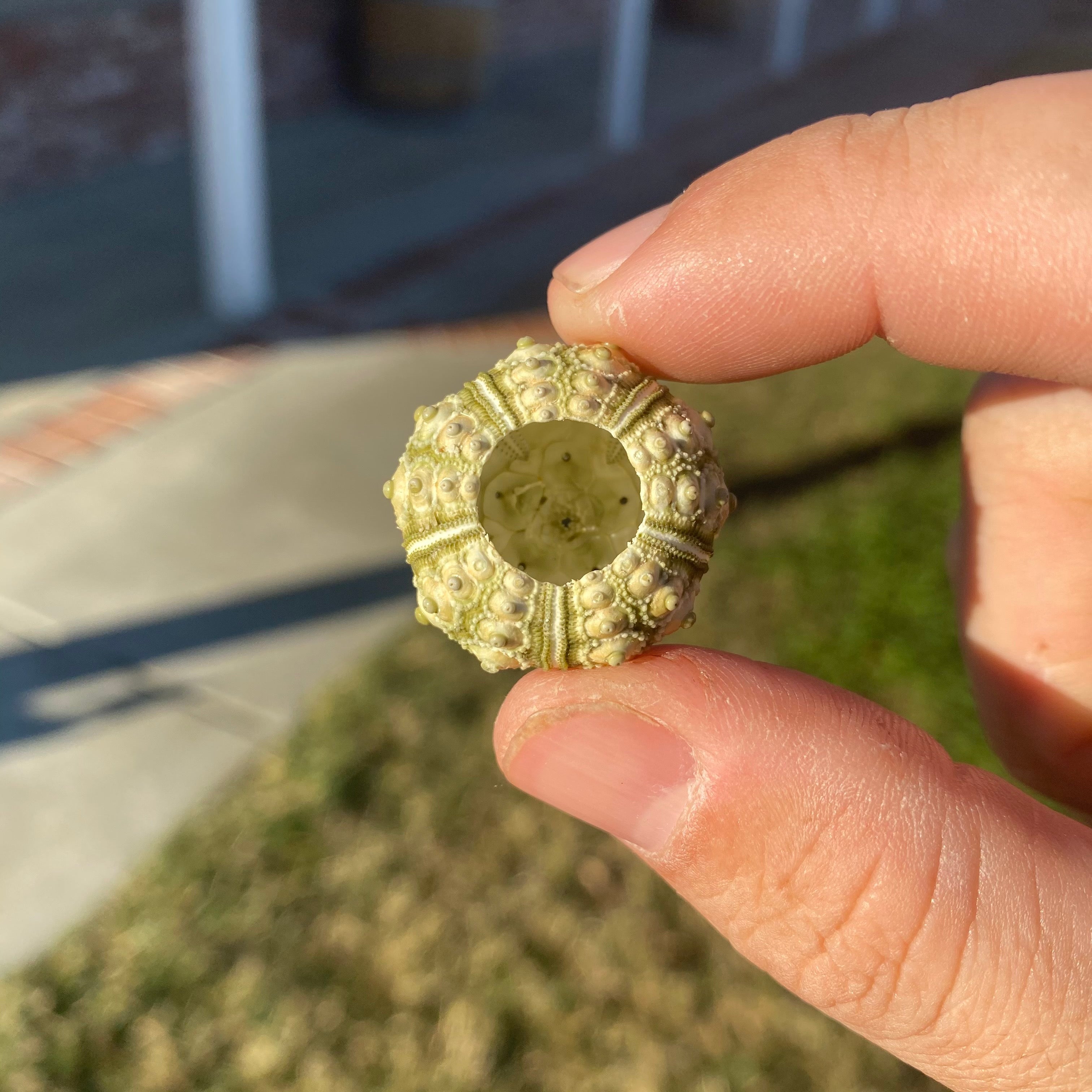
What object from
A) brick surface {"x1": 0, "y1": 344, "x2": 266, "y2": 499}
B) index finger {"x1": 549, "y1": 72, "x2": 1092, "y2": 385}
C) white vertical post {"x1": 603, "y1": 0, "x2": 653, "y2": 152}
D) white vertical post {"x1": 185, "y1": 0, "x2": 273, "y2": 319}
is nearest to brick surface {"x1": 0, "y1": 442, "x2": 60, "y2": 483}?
brick surface {"x1": 0, "y1": 344, "x2": 266, "y2": 499}

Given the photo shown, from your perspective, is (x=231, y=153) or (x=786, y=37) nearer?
(x=231, y=153)

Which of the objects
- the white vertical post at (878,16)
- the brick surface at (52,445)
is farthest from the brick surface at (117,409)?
the white vertical post at (878,16)

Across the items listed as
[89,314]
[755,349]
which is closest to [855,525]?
[755,349]

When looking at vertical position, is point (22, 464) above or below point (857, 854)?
below

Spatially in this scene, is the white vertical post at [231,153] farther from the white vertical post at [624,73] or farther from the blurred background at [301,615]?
the white vertical post at [624,73]

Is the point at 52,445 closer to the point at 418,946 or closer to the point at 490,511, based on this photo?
the point at 418,946

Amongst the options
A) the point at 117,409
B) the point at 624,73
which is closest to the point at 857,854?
the point at 117,409
